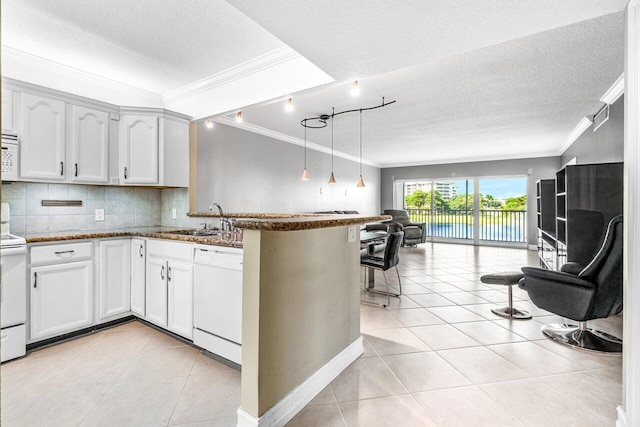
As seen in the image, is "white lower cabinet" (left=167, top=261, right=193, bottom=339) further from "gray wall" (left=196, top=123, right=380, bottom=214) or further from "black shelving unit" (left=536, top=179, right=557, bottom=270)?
"black shelving unit" (left=536, top=179, right=557, bottom=270)

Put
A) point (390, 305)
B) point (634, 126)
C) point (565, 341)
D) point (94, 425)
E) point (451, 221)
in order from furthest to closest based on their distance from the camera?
point (451, 221), point (390, 305), point (565, 341), point (94, 425), point (634, 126)

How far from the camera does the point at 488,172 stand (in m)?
8.66

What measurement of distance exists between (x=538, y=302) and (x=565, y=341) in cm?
37

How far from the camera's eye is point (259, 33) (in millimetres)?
2676

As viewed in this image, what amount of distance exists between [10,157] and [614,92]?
5.91 m

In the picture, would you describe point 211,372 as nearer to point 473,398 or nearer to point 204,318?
point 204,318

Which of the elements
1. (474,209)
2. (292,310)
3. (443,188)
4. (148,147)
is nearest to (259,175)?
(148,147)

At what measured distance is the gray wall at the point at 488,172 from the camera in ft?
26.2

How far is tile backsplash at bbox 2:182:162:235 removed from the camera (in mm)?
2984

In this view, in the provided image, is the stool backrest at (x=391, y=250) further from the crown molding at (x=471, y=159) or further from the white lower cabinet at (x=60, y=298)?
the crown molding at (x=471, y=159)

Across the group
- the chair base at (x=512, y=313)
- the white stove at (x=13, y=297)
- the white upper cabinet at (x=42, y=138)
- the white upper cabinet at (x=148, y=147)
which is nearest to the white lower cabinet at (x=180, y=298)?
the white stove at (x=13, y=297)

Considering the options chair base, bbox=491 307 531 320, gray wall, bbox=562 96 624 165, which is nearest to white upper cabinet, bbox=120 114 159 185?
chair base, bbox=491 307 531 320

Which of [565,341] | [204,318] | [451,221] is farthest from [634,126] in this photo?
[451,221]

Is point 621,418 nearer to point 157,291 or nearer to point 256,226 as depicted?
point 256,226
